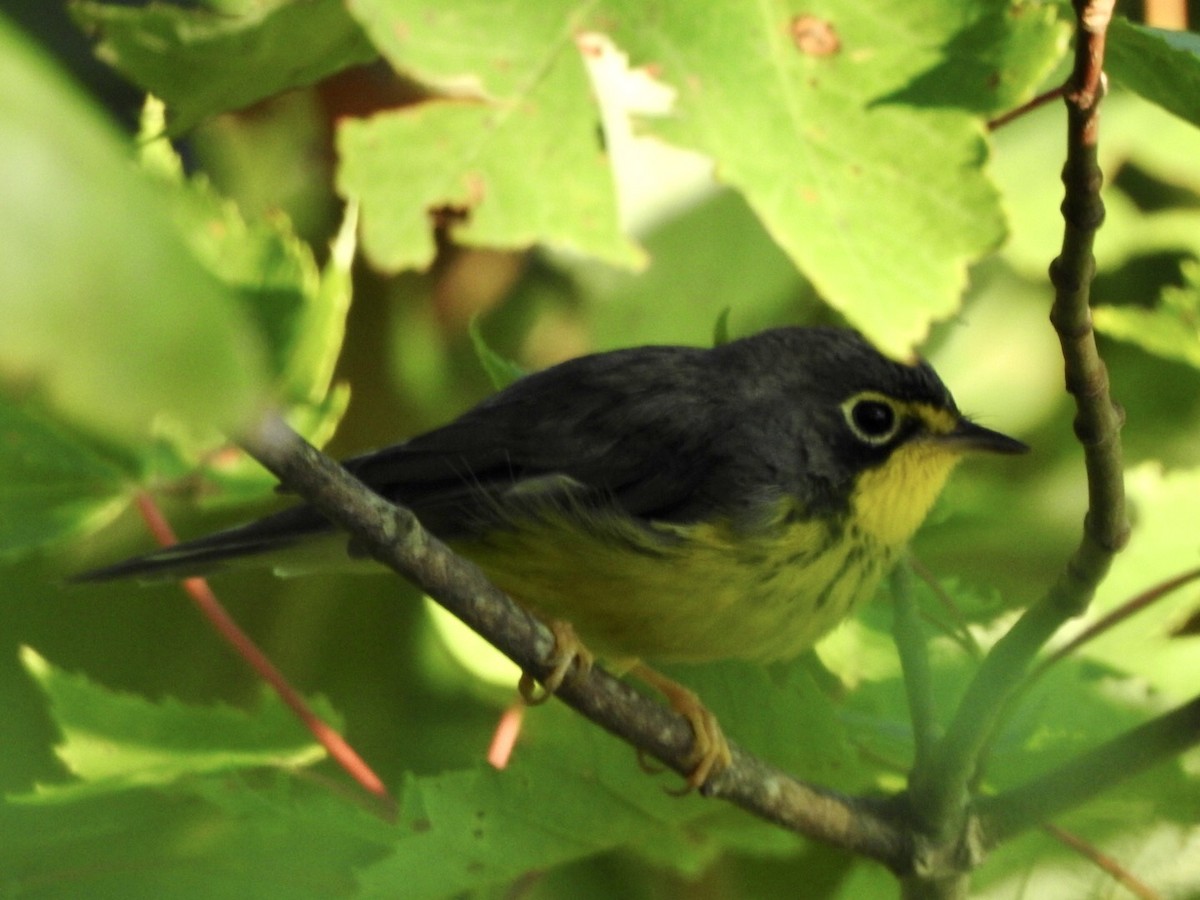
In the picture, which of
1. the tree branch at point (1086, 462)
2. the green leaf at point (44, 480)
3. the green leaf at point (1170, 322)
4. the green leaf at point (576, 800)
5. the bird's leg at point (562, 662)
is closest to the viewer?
the tree branch at point (1086, 462)

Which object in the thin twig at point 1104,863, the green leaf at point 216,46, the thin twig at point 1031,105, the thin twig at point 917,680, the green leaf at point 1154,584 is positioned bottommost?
the thin twig at point 1104,863

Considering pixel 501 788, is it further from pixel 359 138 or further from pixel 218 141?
pixel 218 141

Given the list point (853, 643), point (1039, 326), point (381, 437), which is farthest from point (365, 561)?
point (1039, 326)

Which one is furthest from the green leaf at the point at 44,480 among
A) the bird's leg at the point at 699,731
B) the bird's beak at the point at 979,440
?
the bird's beak at the point at 979,440

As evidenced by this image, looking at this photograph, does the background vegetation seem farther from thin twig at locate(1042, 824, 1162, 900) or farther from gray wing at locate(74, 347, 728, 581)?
gray wing at locate(74, 347, 728, 581)

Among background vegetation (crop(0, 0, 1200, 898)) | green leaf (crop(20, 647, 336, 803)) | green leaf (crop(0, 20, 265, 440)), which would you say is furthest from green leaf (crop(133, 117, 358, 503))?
green leaf (crop(0, 20, 265, 440))

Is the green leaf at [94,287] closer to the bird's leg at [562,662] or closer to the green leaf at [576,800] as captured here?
the bird's leg at [562,662]

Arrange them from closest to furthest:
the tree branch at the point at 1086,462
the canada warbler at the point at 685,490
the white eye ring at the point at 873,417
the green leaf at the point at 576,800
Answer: the tree branch at the point at 1086,462
the green leaf at the point at 576,800
the canada warbler at the point at 685,490
the white eye ring at the point at 873,417
